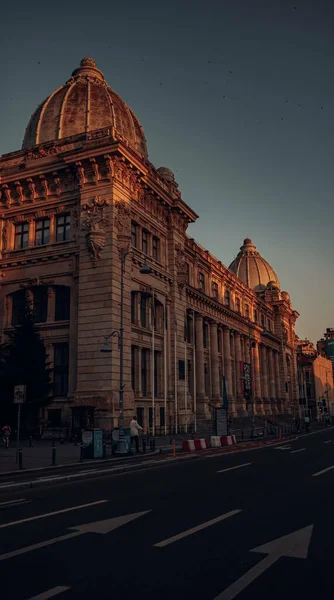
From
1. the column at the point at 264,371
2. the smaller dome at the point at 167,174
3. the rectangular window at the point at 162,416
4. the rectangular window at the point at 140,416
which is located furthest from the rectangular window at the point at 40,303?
→ the column at the point at 264,371

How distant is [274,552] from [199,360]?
47364 millimetres

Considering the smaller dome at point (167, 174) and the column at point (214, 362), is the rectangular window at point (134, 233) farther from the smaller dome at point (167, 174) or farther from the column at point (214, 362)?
the column at point (214, 362)

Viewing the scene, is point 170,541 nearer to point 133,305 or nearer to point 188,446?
point 188,446

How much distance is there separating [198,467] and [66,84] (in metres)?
40.5

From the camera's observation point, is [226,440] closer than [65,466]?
No

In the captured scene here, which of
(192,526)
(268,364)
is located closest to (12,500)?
(192,526)

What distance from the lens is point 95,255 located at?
34875 millimetres

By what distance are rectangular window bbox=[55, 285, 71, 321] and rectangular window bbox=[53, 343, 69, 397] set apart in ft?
6.98

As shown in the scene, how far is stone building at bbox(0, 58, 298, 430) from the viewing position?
34344 mm

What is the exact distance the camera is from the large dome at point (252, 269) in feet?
341

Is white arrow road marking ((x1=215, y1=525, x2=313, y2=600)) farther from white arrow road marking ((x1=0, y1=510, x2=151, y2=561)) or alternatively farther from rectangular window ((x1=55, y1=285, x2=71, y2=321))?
rectangular window ((x1=55, y1=285, x2=71, y2=321))

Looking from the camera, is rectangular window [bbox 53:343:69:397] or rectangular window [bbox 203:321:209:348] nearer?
rectangular window [bbox 53:343:69:397]

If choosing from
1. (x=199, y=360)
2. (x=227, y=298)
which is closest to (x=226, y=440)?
(x=199, y=360)

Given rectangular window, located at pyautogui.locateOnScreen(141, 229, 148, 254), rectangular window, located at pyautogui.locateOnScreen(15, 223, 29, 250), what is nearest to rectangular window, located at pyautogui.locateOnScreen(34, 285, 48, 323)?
rectangular window, located at pyautogui.locateOnScreen(15, 223, 29, 250)
